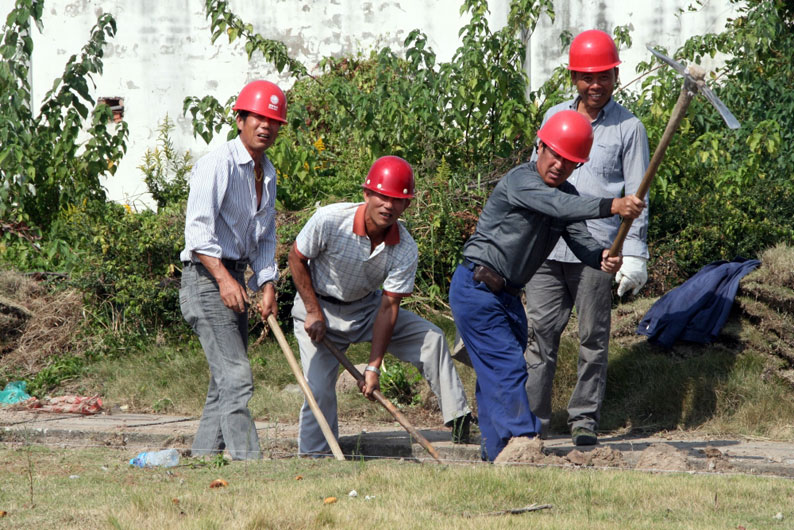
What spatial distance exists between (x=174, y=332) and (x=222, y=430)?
390cm

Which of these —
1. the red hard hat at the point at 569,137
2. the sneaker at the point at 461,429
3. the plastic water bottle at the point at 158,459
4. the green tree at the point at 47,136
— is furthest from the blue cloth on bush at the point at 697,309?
the green tree at the point at 47,136

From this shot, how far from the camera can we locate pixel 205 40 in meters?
14.0

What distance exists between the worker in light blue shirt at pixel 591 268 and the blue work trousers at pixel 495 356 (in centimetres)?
61

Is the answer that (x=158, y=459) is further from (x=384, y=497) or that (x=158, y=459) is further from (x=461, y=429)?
(x=461, y=429)

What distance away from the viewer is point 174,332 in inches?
355

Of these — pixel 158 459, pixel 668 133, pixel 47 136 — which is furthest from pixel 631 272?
pixel 47 136

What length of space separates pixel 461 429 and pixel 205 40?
9707 millimetres

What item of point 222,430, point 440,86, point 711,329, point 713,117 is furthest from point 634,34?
point 222,430

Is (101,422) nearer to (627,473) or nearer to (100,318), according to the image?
(100,318)

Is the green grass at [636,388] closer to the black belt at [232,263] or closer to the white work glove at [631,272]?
the white work glove at [631,272]

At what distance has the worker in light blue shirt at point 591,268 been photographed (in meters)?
5.97

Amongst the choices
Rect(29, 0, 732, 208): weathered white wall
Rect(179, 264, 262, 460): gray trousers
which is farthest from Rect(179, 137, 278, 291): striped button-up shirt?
Rect(29, 0, 732, 208): weathered white wall

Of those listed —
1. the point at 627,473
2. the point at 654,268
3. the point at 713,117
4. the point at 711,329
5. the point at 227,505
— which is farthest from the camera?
the point at 713,117

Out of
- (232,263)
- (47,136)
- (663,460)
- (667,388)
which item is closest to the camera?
(663,460)
